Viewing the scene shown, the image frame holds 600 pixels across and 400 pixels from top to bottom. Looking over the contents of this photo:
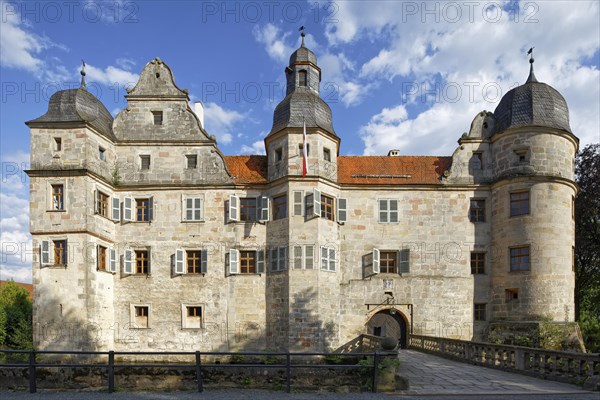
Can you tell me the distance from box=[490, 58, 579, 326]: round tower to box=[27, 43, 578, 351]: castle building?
7cm

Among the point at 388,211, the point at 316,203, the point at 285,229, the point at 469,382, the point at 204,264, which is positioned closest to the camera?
the point at 469,382

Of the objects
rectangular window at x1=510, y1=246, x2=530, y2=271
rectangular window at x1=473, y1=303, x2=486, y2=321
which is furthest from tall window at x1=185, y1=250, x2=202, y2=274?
rectangular window at x1=510, y1=246, x2=530, y2=271

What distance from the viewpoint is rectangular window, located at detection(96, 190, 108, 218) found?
22.1 metres

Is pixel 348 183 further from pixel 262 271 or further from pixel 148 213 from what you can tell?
pixel 148 213

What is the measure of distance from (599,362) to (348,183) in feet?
46.7

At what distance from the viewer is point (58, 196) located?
70.7 ft

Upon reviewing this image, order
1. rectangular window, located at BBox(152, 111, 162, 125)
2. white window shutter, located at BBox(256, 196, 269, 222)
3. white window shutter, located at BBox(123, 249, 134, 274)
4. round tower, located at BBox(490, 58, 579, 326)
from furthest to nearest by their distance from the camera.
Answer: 1. rectangular window, located at BBox(152, 111, 162, 125)
2. white window shutter, located at BBox(256, 196, 269, 222)
3. white window shutter, located at BBox(123, 249, 134, 274)
4. round tower, located at BBox(490, 58, 579, 326)

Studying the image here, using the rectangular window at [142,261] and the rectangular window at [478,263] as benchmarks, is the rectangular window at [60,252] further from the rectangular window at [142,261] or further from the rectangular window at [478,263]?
the rectangular window at [478,263]

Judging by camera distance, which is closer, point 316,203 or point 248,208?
point 316,203

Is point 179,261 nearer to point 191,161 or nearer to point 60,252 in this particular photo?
point 191,161

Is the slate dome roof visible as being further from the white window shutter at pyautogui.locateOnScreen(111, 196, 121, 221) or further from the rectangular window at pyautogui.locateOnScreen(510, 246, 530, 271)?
the white window shutter at pyautogui.locateOnScreen(111, 196, 121, 221)

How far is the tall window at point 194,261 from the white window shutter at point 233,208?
2.52 metres

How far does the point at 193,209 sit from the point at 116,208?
389cm

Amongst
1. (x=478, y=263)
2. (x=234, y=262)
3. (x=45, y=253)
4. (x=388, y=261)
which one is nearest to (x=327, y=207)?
(x=388, y=261)
